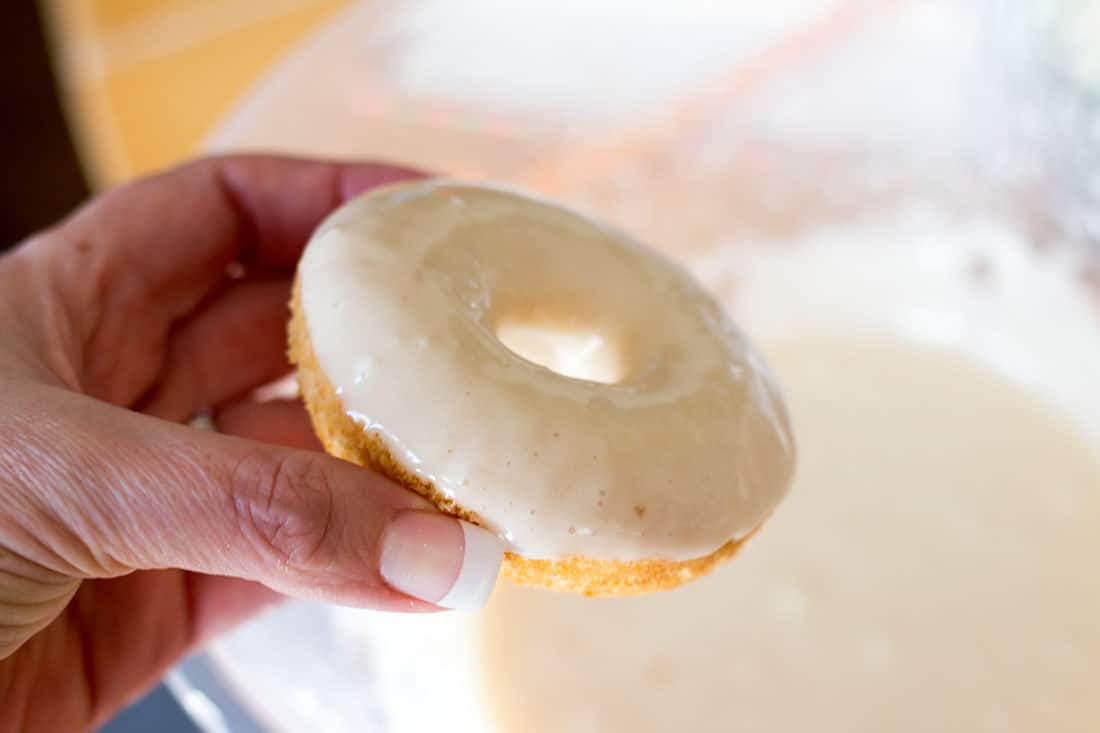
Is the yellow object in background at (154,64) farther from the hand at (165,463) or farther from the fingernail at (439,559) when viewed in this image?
the fingernail at (439,559)

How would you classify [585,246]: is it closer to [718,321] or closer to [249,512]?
[718,321]

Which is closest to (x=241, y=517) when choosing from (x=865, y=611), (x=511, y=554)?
(x=511, y=554)

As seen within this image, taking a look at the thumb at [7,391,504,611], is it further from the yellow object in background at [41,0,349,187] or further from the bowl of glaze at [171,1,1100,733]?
the yellow object in background at [41,0,349,187]

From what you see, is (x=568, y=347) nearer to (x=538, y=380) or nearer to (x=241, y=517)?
(x=538, y=380)

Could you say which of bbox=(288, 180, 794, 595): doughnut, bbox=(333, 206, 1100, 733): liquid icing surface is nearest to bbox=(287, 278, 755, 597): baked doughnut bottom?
bbox=(288, 180, 794, 595): doughnut

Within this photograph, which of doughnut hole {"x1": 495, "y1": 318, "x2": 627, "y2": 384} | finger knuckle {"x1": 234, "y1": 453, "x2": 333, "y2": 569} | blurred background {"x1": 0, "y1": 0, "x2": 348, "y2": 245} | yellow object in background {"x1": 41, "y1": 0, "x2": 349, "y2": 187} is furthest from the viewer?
yellow object in background {"x1": 41, "y1": 0, "x2": 349, "y2": 187}

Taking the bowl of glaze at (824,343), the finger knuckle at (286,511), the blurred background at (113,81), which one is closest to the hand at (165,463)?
the finger knuckle at (286,511)

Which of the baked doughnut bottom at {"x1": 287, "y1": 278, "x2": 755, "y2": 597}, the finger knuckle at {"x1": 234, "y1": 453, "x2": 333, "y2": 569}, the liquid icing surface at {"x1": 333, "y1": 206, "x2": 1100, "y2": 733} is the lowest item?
the liquid icing surface at {"x1": 333, "y1": 206, "x2": 1100, "y2": 733}
